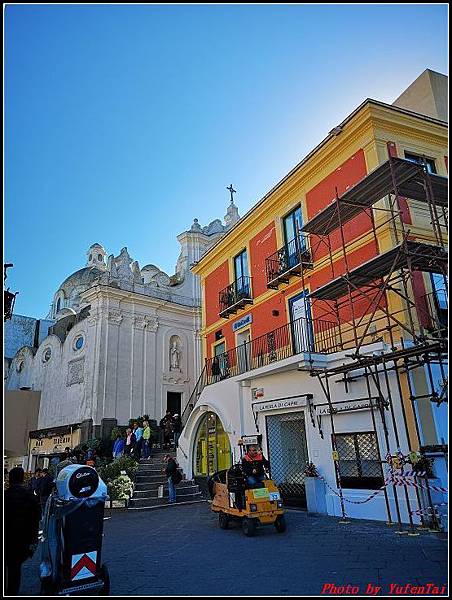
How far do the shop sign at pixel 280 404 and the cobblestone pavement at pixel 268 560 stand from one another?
3.04 m

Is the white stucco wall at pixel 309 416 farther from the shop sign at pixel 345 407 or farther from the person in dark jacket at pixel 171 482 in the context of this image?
the person in dark jacket at pixel 171 482

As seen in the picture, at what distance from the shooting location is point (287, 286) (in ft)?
Answer: 49.3

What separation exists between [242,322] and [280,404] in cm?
478

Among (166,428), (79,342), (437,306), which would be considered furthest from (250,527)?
(79,342)

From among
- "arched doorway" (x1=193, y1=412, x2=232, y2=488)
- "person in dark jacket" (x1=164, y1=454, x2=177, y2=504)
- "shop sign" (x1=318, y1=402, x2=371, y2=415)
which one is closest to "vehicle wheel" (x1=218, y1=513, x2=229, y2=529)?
"shop sign" (x1=318, y1=402, x2=371, y2=415)

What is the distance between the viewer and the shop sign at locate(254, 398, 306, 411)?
12648 mm

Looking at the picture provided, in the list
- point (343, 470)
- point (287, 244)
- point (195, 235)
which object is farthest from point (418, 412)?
point (195, 235)

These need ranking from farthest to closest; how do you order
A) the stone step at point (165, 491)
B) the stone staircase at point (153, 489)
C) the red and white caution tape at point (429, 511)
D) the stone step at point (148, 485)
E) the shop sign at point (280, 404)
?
the stone step at point (148, 485)
the stone step at point (165, 491)
the stone staircase at point (153, 489)
the shop sign at point (280, 404)
the red and white caution tape at point (429, 511)

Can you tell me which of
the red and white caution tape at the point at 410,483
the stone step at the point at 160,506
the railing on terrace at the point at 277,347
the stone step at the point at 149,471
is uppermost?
the railing on terrace at the point at 277,347

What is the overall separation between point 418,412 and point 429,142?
26.8 ft

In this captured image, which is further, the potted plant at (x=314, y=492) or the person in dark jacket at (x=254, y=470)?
the potted plant at (x=314, y=492)

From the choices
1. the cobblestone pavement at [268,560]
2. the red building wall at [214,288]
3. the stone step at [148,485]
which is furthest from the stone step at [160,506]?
the red building wall at [214,288]

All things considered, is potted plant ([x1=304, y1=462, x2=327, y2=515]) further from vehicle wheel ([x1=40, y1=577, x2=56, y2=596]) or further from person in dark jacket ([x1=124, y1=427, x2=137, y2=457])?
person in dark jacket ([x1=124, y1=427, x2=137, y2=457])

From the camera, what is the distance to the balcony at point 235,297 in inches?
666
